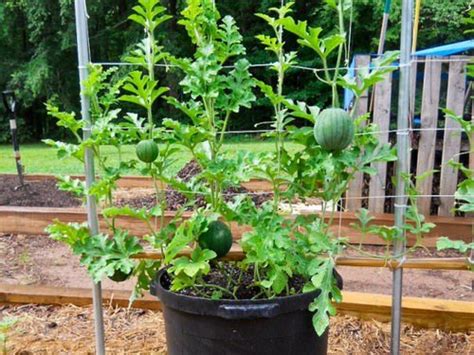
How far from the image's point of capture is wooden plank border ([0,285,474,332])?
8.30 feet

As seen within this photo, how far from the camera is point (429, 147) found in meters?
4.39

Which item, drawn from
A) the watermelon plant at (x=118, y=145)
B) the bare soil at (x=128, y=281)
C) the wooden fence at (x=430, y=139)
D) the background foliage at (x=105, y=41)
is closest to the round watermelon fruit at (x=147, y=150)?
the watermelon plant at (x=118, y=145)

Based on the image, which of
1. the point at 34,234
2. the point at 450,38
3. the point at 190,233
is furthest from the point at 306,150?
the point at 450,38

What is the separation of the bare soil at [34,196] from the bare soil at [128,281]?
134 centimetres

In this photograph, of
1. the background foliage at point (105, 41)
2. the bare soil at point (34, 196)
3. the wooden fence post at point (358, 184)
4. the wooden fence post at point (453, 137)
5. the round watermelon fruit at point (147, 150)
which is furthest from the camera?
the background foliage at point (105, 41)

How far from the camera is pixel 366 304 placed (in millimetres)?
2625

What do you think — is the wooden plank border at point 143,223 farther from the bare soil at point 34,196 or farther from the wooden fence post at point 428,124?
the bare soil at point 34,196

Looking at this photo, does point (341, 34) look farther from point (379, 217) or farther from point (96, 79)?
point (379, 217)

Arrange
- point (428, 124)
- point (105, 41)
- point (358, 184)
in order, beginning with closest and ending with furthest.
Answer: point (428, 124)
point (358, 184)
point (105, 41)

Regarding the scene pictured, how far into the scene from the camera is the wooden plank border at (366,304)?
2531mm

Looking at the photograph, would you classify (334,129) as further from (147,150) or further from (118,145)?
(118,145)

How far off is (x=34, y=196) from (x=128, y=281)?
271 centimetres

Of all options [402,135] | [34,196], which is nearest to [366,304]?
[402,135]

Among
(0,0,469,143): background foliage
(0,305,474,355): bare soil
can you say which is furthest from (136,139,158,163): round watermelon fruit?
(0,0,469,143): background foliage
